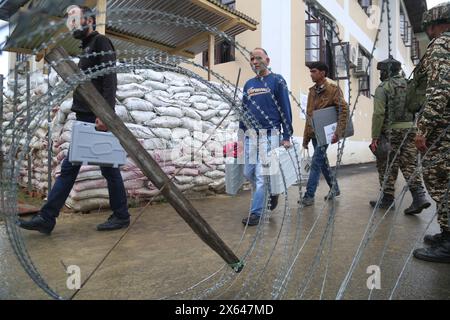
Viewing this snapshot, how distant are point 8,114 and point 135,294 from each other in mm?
4633

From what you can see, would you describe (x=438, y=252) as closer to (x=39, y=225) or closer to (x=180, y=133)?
(x=39, y=225)

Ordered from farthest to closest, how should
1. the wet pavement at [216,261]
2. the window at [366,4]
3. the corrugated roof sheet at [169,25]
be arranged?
1. the window at [366,4]
2. the corrugated roof sheet at [169,25]
3. the wet pavement at [216,261]

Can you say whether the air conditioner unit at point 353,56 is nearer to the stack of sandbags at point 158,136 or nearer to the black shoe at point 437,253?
the stack of sandbags at point 158,136

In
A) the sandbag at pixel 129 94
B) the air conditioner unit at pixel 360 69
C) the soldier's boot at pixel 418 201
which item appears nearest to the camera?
the soldier's boot at pixel 418 201

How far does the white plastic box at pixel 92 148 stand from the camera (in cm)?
246

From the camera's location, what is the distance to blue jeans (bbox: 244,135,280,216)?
2830mm

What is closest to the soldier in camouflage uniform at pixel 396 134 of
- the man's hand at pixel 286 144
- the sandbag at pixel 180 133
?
the man's hand at pixel 286 144

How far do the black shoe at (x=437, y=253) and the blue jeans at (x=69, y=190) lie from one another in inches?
79.2

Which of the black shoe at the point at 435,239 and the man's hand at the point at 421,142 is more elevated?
the man's hand at the point at 421,142

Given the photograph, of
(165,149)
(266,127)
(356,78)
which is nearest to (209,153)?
(165,149)

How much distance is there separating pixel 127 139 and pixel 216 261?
0.96 m

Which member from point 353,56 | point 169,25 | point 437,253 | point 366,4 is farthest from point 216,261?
point 366,4
